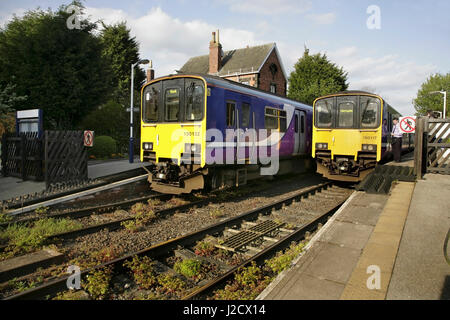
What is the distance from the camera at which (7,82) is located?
1509cm

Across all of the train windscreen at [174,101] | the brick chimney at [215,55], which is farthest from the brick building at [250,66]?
the train windscreen at [174,101]

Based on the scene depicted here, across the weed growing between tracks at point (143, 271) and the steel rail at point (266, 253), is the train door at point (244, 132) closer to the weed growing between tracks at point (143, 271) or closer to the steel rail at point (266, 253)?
the steel rail at point (266, 253)

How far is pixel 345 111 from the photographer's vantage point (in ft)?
37.8

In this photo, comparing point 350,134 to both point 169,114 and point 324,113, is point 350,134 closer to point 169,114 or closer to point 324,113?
point 324,113

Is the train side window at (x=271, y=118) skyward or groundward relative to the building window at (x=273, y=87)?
groundward

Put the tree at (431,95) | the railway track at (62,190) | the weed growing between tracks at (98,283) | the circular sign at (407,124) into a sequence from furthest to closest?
1. the tree at (431,95)
2. the circular sign at (407,124)
3. the railway track at (62,190)
4. the weed growing between tracks at (98,283)

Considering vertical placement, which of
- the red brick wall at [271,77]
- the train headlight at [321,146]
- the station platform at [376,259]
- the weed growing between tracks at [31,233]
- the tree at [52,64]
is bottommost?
the weed growing between tracks at [31,233]

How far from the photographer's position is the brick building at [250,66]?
30516 millimetres

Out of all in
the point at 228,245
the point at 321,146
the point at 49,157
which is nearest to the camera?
the point at 228,245

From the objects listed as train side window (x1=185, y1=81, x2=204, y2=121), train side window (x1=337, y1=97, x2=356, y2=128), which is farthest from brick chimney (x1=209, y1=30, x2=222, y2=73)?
train side window (x1=185, y1=81, x2=204, y2=121)

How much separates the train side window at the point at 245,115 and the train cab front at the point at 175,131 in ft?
5.71

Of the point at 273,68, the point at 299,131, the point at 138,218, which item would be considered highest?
the point at 273,68

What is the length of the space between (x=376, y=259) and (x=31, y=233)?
19.1ft

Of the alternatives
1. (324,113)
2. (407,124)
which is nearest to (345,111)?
(324,113)
